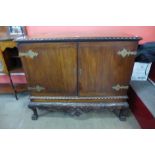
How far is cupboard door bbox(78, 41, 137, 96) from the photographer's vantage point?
127cm

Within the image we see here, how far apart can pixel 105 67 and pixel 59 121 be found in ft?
2.97

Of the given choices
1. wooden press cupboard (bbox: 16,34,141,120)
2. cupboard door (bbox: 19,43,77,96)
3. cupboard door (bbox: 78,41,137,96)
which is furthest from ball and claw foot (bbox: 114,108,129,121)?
cupboard door (bbox: 19,43,77,96)

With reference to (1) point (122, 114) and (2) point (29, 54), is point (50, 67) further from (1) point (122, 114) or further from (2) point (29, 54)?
(1) point (122, 114)

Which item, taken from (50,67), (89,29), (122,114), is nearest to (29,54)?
(50,67)

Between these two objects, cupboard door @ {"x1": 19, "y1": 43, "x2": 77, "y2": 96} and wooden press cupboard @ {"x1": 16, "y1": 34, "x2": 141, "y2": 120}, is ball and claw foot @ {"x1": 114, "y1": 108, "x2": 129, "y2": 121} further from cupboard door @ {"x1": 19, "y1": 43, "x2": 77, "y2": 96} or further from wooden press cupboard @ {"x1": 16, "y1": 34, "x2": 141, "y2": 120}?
cupboard door @ {"x1": 19, "y1": 43, "x2": 77, "y2": 96}

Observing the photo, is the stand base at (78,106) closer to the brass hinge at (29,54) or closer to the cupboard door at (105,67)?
the cupboard door at (105,67)

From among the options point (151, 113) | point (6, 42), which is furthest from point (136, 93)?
point (6, 42)

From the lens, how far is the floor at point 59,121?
5.41ft

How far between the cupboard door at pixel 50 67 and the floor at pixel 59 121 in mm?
402

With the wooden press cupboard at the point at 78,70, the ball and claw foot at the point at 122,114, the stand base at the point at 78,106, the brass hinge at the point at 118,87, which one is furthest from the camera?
the ball and claw foot at the point at 122,114

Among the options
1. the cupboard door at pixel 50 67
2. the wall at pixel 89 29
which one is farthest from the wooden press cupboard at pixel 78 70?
the wall at pixel 89 29

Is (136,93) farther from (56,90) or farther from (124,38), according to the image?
(56,90)

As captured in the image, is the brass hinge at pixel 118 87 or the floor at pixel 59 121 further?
the floor at pixel 59 121

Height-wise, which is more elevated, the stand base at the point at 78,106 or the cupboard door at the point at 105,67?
the cupboard door at the point at 105,67
